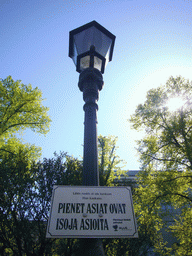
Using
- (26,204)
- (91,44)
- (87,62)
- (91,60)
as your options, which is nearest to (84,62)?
(87,62)

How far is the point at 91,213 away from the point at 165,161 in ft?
31.1

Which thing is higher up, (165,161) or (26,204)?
(165,161)

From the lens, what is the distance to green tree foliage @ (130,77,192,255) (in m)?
8.70

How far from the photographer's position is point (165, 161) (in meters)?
9.88

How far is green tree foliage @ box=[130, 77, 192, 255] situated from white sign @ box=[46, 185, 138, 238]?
792cm

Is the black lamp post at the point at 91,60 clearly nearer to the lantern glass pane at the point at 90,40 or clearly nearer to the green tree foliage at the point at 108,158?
the lantern glass pane at the point at 90,40

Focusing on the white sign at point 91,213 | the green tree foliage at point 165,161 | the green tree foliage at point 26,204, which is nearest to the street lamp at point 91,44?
the white sign at point 91,213

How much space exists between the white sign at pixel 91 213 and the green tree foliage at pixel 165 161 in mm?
7923

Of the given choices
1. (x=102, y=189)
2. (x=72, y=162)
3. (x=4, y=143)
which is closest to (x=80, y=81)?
(x=102, y=189)

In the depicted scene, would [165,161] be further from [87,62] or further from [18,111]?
[18,111]

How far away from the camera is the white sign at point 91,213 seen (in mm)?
1531

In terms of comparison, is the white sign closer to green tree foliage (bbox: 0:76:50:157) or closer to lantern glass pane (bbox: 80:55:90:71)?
lantern glass pane (bbox: 80:55:90:71)

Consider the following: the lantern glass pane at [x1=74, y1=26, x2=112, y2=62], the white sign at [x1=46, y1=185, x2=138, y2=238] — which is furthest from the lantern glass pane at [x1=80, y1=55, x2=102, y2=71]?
the white sign at [x1=46, y1=185, x2=138, y2=238]

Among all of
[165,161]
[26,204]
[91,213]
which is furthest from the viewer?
[165,161]
